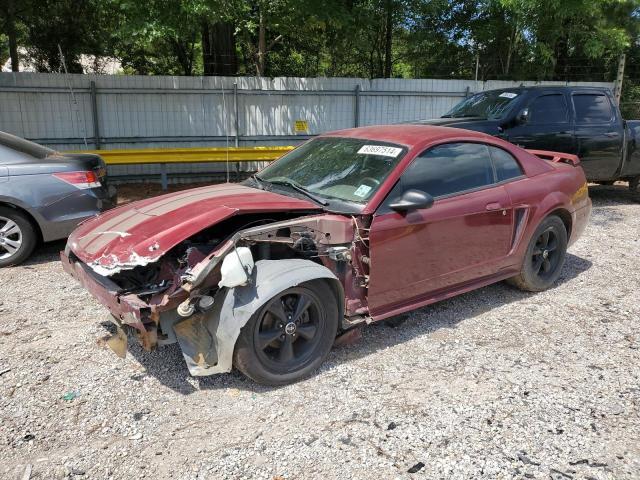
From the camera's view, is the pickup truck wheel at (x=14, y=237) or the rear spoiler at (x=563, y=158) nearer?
the rear spoiler at (x=563, y=158)

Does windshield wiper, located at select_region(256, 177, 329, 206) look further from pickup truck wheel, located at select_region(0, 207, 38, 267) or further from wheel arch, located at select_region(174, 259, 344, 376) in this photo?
pickup truck wheel, located at select_region(0, 207, 38, 267)

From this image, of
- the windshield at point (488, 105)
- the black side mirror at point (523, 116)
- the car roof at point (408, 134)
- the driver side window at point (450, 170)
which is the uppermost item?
the windshield at point (488, 105)

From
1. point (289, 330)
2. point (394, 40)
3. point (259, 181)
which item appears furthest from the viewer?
point (394, 40)

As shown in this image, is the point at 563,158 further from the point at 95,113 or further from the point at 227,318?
the point at 95,113

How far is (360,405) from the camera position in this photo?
3330 mm

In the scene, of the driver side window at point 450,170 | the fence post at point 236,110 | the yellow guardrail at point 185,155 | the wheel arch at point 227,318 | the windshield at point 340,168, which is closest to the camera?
the wheel arch at point 227,318

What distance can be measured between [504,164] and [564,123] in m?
4.36

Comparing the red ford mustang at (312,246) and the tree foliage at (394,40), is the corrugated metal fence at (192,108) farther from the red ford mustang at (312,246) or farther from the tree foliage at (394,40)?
the red ford mustang at (312,246)

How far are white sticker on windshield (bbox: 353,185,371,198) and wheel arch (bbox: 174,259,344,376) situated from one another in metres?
0.78

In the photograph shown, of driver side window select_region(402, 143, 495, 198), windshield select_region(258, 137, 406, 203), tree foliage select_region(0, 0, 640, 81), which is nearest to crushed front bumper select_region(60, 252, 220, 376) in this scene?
windshield select_region(258, 137, 406, 203)

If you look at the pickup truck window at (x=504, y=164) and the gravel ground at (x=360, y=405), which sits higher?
the pickup truck window at (x=504, y=164)

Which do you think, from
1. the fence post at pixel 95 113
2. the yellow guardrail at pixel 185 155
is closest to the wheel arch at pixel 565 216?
the yellow guardrail at pixel 185 155

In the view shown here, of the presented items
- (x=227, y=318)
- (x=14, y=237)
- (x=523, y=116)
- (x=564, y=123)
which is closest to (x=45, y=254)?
(x=14, y=237)

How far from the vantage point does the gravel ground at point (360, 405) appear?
9.25 feet
